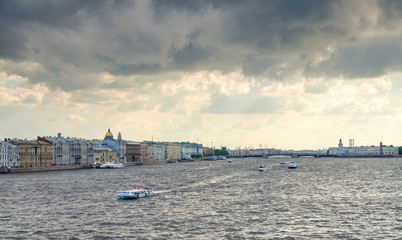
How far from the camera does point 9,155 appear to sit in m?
A: 118

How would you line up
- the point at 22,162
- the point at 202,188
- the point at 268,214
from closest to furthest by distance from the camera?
the point at 268,214, the point at 202,188, the point at 22,162

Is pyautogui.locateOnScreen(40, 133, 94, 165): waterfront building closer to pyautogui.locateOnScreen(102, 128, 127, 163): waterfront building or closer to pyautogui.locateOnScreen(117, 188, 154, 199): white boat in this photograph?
pyautogui.locateOnScreen(102, 128, 127, 163): waterfront building

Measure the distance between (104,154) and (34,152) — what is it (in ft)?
159

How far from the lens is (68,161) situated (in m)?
148

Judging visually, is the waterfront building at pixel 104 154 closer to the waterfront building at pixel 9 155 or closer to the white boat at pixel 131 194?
the waterfront building at pixel 9 155

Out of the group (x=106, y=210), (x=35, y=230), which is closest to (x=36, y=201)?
(x=106, y=210)

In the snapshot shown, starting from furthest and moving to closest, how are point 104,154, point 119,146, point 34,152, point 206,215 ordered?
1. point 119,146
2. point 104,154
3. point 34,152
4. point 206,215

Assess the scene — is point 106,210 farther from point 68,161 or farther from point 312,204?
point 68,161

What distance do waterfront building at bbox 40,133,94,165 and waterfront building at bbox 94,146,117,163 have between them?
15.6ft

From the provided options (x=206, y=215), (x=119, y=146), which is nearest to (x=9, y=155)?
(x=119, y=146)

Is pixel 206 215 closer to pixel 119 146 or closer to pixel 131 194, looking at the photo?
pixel 131 194

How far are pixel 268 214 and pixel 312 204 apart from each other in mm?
7830

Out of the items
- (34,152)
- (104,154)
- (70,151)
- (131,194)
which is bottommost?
(131,194)

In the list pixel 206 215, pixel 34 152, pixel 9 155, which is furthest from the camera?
pixel 34 152
